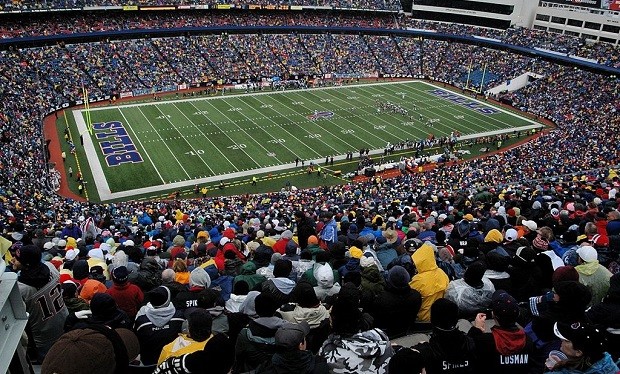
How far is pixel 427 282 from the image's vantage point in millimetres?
6918

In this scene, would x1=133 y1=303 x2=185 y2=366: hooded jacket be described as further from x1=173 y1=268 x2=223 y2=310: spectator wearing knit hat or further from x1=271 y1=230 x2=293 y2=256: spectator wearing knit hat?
x1=271 y1=230 x2=293 y2=256: spectator wearing knit hat

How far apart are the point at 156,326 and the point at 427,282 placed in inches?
142

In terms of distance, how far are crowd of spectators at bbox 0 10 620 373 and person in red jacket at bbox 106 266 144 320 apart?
0.02 meters

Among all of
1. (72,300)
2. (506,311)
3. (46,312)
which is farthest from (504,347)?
(72,300)

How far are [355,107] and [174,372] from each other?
145 feet

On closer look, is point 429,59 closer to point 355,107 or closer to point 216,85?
point 355,107

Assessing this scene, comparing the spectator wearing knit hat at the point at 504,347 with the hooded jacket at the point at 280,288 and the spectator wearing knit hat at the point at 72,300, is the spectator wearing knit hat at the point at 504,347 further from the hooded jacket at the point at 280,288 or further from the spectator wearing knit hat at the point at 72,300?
the spectator wearing knit hat at the point at 72,300

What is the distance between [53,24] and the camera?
5116 centimetres

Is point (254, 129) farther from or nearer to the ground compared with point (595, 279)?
nearer to the ground

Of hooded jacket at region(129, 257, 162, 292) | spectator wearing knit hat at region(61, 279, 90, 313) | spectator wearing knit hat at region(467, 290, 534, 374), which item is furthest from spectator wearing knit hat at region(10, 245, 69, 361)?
→ spectator wearing knit hat at region(467, 290, 534, 374)

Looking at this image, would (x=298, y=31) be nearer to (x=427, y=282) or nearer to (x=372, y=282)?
(x=372, y=282)

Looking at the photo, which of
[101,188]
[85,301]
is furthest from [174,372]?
[101,188]

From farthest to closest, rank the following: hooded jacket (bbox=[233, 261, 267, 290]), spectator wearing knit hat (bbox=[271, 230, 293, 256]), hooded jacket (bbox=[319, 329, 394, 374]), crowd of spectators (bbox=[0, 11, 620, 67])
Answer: crowd of spectators (bbox=[0, 11, 620, 67]), spectator wearing knit hat (bbox=[271, 230, 293, 256]), hooded jacket (bbox=[233, 261, 267, 290]), hooded jacket (bbox=[319, 329, 394, 374])

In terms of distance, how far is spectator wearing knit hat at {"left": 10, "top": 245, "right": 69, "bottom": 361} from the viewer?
567 cm
